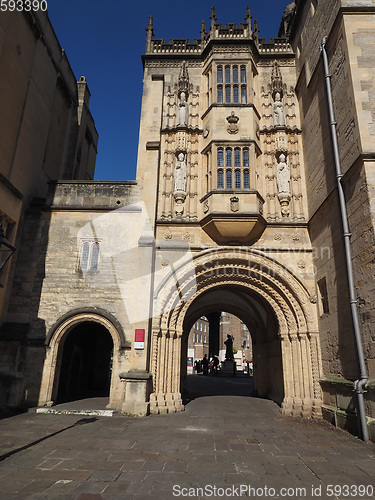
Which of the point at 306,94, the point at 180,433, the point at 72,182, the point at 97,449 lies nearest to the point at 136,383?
the point at 180,433

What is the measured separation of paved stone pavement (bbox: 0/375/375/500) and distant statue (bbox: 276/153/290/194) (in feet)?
26.9

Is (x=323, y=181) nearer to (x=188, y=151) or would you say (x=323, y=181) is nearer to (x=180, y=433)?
(x=188, y=151)

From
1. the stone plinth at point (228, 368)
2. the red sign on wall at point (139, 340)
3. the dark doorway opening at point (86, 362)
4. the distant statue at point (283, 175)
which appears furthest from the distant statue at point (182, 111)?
the stone plinth at point (228, 368)

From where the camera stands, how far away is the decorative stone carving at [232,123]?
13.3m

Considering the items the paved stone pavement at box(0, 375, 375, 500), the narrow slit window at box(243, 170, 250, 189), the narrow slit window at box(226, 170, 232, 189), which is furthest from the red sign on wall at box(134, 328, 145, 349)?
the narrow slit window at box(243, 170, 250, 189)

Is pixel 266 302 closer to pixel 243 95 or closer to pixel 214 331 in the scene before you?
pixel 243 95

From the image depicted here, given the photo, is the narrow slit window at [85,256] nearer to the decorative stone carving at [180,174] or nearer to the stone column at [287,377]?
the decorative stone carving at [180,174]

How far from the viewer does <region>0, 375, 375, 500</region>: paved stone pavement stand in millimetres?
4637

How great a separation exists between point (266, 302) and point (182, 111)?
886 cm

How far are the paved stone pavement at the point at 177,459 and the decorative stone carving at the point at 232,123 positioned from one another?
10.6 metres

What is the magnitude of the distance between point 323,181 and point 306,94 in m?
4.36

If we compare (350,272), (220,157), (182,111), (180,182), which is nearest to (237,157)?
(220,157)

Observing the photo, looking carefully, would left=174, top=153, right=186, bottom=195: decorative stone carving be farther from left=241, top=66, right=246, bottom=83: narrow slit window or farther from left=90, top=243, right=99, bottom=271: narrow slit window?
left=241, top=66, right=246, bottom=83: narrow slit window

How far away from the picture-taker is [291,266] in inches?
465
